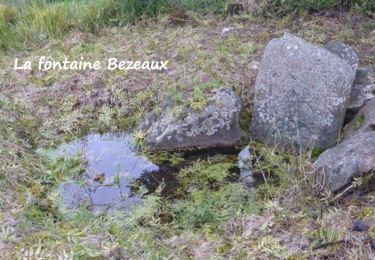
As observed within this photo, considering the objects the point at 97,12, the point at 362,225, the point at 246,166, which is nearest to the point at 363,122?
the point at 246,166

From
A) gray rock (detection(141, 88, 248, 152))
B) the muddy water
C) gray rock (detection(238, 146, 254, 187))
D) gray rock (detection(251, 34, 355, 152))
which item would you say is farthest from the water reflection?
gray rock (detection(251, 34, 355, 152))

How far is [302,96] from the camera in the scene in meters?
4.61

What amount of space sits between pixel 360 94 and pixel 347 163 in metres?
1.43

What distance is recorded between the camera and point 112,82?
19.0 ft

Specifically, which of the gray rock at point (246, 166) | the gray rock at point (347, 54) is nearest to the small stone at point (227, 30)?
the gray rock at point (347, 54)

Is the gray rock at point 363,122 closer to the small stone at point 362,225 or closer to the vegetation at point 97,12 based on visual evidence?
the small stone at point 362,225

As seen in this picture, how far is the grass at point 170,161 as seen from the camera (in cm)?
309

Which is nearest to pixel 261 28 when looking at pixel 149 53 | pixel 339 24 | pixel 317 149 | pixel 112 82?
pixel 339 24

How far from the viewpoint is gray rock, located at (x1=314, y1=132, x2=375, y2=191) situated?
3.61 metres

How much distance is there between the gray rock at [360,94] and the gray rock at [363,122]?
0.67 feet

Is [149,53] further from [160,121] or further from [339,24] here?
[339,24]

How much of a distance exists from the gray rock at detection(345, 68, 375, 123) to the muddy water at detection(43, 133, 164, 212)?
1808 millimetres

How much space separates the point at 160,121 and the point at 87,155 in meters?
0.72

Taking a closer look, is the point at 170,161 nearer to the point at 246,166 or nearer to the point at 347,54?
the point at 246,166
